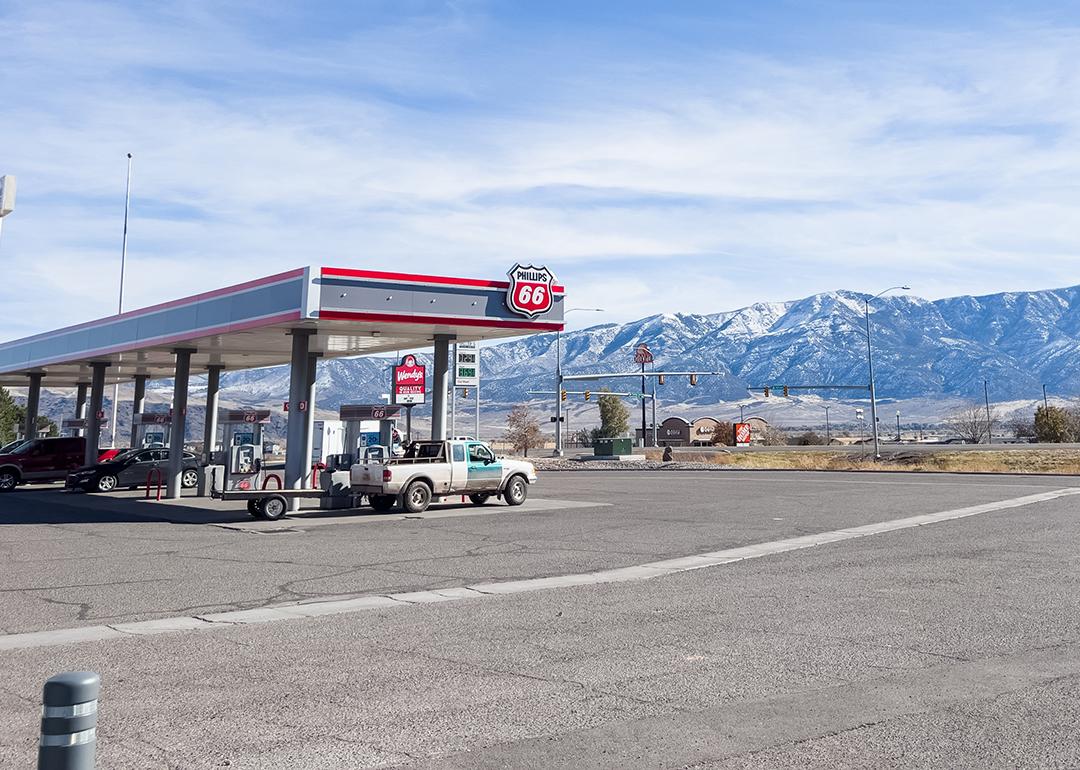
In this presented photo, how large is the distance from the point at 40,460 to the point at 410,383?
1851 cm

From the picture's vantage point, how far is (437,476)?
24.7 m

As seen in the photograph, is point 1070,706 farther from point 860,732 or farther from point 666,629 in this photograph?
point 666,629

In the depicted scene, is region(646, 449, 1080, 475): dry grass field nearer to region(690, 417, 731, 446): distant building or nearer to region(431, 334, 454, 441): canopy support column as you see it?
region(431, 334, 454, 441): canopy support column

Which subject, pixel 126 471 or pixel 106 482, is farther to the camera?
pixel 126 471

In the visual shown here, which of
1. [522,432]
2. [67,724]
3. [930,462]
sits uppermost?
[522,432]

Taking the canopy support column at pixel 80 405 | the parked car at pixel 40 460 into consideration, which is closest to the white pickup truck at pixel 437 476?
the parked car at pixel 40 460

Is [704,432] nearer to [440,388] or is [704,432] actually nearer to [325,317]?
[440,388]

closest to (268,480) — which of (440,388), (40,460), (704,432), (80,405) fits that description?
(440,388)

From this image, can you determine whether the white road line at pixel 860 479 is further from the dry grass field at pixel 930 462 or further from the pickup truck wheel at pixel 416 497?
the pickup truck wheel at pixel 416 497

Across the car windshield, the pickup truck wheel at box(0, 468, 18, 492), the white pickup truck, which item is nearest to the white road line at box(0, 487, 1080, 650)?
the white pickup truck

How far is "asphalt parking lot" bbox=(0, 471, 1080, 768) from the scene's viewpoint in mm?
6141

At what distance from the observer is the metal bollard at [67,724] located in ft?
12.5

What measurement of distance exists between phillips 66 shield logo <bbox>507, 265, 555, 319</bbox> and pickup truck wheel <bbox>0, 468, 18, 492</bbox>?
71.9 feet

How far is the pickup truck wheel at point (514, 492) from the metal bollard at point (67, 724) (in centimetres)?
2253
